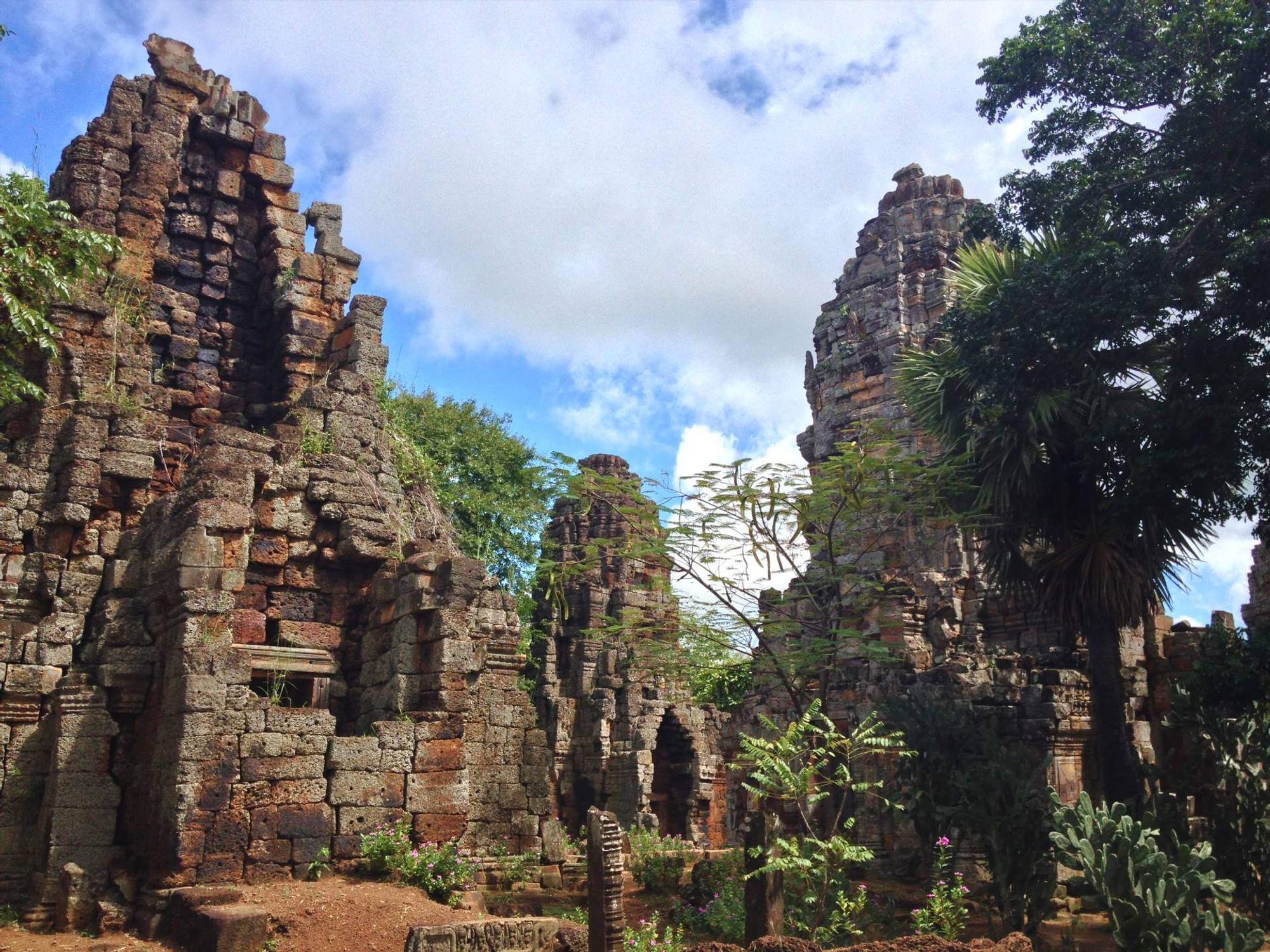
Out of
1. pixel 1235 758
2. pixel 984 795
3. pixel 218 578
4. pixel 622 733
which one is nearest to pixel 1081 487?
pixel 1235 758

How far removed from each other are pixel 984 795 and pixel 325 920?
6.71 meters

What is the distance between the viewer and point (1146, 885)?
9289mm

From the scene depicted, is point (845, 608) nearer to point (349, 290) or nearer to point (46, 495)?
point (349, 290)

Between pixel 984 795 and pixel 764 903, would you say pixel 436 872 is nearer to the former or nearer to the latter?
pixel 764 903

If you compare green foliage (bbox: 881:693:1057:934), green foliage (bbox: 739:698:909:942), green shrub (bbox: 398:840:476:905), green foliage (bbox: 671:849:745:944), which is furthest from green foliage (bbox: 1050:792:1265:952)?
green shrub (bbox: 398:840:476:905)

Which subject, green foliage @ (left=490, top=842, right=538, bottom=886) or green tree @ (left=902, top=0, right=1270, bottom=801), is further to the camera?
green tree @ (left=902, top=0, right=1270, bottom=801)

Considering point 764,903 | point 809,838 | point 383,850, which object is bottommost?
point 764,903

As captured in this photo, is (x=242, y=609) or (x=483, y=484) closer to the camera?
(x=242, y=609)

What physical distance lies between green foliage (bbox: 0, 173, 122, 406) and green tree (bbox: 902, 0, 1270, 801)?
10706 millimetres

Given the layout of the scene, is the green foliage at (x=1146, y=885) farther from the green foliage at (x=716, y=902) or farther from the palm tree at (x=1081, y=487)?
Answer: the palm tree at (x=1081, y=487)

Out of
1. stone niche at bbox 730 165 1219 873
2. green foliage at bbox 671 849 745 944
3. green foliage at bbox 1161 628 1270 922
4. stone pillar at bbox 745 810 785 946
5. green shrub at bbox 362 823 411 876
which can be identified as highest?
stone niche at bbox 730 165 1219 873

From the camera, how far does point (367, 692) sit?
1156 centimetres

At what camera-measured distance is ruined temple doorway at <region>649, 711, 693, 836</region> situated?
23.7 metres

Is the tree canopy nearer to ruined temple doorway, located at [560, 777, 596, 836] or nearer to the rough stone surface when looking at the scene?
the rough stone surface
